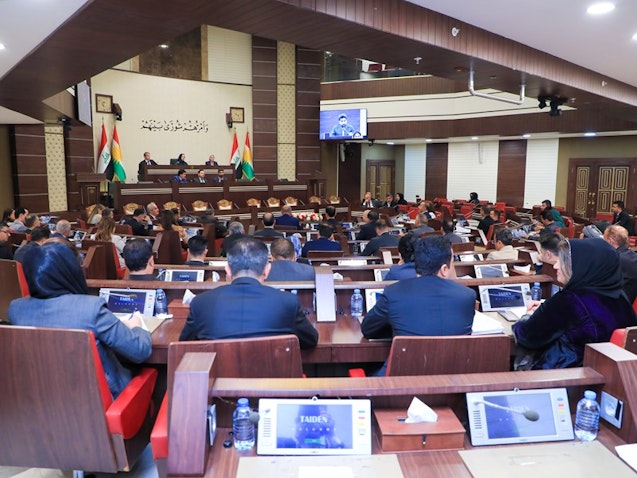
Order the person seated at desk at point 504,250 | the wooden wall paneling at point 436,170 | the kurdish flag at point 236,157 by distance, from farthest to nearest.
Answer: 1. the wooden wall paneling at point 436,170
2. the kurdish flag at point 236,157
3. the person seated at desk at point 504,250

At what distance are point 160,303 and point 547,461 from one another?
2.31m

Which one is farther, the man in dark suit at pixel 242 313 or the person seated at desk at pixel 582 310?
the person seated at desk at pixel 582 310

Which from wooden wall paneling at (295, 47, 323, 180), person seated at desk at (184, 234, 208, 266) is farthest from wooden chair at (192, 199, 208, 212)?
person seated at desk at (184, 234, 208, 266)

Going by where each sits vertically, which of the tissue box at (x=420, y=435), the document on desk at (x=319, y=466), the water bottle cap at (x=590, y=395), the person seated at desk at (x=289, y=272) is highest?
the person seated at desk at (x=289, y=272)

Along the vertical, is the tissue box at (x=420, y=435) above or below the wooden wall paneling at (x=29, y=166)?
below

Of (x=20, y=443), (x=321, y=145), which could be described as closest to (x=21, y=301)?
(x=20, y=443)

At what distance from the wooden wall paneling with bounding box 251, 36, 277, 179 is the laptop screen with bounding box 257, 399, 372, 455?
13.6 m

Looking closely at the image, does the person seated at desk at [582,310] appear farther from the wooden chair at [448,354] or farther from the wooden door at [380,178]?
the wooden door at [380,178]

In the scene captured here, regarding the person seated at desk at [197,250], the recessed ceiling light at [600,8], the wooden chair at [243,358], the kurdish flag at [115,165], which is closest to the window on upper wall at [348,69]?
the kurdish flag at [115,165]

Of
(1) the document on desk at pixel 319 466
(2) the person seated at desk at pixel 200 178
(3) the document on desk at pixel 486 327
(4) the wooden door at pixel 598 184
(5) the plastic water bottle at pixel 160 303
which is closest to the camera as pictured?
(1) the document on desk at pixel 319 466

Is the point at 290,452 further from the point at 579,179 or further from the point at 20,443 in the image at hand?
the point at 579,179

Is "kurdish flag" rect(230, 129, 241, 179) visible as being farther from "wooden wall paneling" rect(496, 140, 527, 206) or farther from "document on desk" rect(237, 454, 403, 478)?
"document on desk" rect(237, 454, 403, 478)

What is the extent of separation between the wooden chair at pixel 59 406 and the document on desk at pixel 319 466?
2.65ft

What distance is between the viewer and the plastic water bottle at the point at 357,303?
308cm
